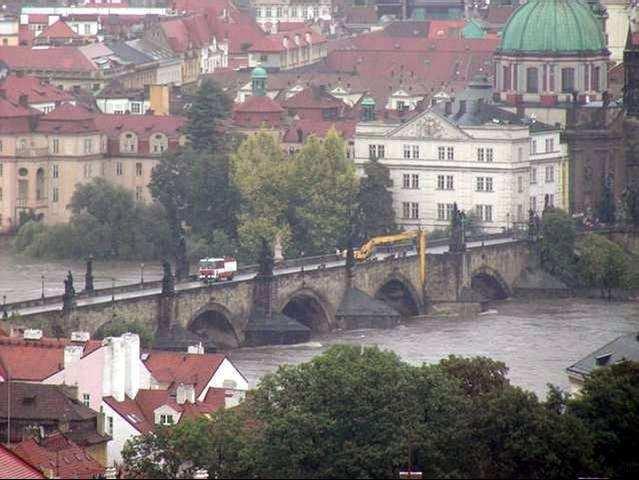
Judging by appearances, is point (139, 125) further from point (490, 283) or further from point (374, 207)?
point (490, 283)

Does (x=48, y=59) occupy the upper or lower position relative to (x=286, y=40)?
lower

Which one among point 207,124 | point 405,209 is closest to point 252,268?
point 405,209

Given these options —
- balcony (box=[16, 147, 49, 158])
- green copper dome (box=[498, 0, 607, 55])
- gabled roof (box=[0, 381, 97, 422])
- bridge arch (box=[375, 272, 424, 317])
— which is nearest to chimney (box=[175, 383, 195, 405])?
gabled roof (box=[0, 381, 97, 422])

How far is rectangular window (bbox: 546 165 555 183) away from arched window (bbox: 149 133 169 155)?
11.0 meters

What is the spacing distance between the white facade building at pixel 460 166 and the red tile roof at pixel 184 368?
42499mm

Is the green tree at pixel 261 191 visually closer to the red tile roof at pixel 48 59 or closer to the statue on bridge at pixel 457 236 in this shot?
the statue on bridge at pixel 457 236

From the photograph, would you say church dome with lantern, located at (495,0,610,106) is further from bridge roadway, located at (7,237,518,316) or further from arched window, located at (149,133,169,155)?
bridge roadway, located at (7,237,518,316)

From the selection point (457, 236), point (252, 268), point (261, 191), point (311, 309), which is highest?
point (261, 191)

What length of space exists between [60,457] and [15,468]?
10.7 metres

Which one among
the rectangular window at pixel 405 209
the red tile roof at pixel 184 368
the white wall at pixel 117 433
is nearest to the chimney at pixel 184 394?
the red tile roof at pixel 184 368

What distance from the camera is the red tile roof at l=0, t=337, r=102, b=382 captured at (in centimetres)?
7638

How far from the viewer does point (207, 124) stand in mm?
127312

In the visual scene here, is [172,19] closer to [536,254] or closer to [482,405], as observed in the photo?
[536,254]

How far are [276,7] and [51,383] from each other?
109244 millimetres
